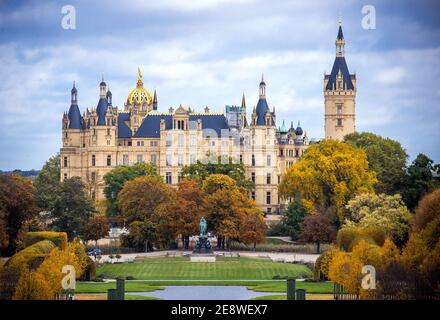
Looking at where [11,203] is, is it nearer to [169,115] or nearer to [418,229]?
[418,229]

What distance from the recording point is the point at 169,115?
461ft

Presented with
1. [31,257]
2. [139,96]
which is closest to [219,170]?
[139,96]

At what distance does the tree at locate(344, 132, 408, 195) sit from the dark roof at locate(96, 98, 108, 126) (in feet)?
80.0

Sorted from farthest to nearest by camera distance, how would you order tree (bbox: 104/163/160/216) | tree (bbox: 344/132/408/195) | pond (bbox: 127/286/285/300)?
tree (bbox: 104/163/160/216) < tree (bbox: 344/132/408/195) < pond (bbox: 127/286/285/300)

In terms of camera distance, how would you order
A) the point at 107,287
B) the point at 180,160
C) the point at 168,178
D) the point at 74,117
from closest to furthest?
the point at 107,287, the point at 168,178, the point at 180,160, the point at 74,117

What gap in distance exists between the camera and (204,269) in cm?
8200

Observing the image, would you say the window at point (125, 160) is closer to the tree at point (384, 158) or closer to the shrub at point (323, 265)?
the tree at point (384, 158)

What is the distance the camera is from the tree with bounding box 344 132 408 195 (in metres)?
96.4

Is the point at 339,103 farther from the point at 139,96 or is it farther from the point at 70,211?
the point at 70,211

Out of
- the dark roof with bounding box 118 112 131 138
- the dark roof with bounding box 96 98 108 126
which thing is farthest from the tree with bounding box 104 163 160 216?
the dark roof with bounding box 118 112 131 138

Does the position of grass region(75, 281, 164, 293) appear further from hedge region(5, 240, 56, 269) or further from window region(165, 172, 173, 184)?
window region(165, 172, 173, 184)

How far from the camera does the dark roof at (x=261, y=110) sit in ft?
443

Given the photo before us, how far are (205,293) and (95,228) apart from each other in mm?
32779

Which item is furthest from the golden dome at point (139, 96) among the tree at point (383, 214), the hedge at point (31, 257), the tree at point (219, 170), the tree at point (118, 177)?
the hedge at point (31, 257)
